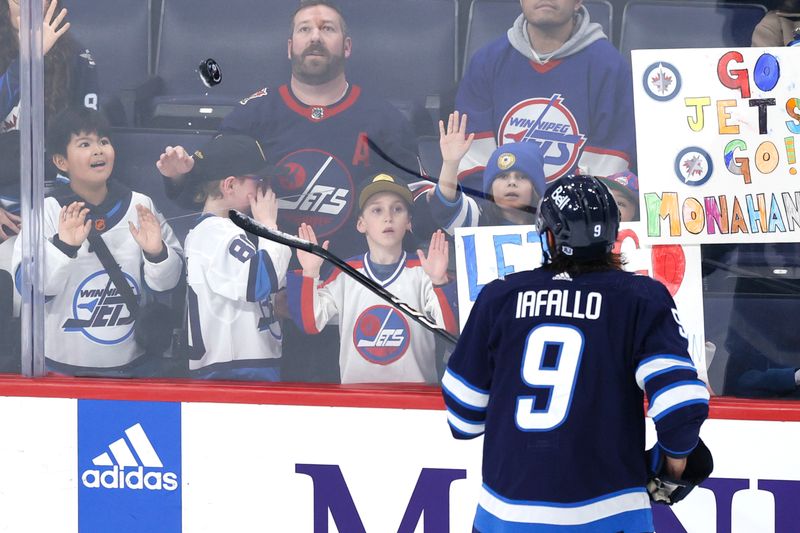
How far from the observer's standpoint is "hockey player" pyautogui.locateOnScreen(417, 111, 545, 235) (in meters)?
2.66

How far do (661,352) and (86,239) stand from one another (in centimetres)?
162

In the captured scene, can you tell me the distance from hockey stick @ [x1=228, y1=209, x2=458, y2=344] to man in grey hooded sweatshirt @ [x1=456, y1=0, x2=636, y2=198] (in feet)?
1.17

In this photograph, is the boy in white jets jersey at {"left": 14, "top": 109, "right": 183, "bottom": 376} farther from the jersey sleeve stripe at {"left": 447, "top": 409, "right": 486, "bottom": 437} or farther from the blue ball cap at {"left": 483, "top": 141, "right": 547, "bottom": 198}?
the jersey sleeve stripe at {"left": 447, "top": 409, "right": 486, "bottom": 437}

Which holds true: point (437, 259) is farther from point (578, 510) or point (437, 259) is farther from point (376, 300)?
point (578, 510)

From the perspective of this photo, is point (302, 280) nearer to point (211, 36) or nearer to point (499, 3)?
point (211, 36)

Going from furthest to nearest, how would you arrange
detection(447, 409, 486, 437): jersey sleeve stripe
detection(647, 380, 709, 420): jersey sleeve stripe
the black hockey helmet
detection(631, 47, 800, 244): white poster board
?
detection(631, 47, 800, 244): white poster board
detection(447, 409, 486, 437): jersey sleeve stripe
the black hockey helmet
detection(647, 380, 709, 420): jersey sleeve stripe

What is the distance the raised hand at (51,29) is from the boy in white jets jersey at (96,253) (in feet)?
0.61

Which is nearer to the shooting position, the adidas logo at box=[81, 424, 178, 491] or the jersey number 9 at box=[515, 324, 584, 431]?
the jersey number 9 at box=[515, 324, 584, 431]

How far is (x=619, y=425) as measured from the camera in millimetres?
1875

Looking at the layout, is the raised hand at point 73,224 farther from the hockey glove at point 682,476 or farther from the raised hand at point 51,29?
the hockey glove at point 682,476

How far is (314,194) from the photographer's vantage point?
2.73 metres

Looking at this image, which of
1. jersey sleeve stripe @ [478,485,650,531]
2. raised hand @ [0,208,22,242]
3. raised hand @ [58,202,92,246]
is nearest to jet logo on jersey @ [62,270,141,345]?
raised hand @ [58,202,92,246]

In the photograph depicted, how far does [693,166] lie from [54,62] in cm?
166

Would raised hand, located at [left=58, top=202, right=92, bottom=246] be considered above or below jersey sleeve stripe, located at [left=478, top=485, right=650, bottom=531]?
above
